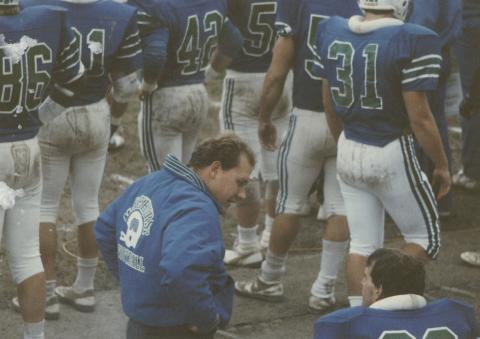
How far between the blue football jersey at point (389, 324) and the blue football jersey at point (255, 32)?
12.5 feet

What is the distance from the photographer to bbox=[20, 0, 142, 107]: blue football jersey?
682 cm

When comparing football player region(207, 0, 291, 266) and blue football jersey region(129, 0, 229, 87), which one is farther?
football player region(207, 0, 291, 266)

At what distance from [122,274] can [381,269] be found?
1123 millimetres

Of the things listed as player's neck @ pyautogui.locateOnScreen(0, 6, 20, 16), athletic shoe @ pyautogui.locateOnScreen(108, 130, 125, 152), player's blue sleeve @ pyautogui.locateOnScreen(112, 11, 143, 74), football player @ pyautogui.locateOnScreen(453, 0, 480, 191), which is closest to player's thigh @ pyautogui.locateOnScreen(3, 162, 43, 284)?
player's neck @ pyautogui.locateOnScreen(0, 6, 20, 16)

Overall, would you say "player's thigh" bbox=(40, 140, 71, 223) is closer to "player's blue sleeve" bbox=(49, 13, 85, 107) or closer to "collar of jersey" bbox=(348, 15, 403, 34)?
"player's blue sleeve" bbox=(49, 13, 85, 107)

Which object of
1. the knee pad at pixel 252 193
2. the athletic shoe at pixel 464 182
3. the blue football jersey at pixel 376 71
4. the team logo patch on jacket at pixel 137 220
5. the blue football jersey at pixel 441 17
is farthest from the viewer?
the athletic shoe at pixel 464 182

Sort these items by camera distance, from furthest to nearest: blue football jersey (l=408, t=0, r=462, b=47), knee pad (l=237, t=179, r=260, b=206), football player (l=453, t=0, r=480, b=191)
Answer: football player (l=453, t=0, r=480, b=191)
knee pad (l=237, t=179, r=260, b=206)
blue football jersey (l=408, t=0, r=462, b=47)

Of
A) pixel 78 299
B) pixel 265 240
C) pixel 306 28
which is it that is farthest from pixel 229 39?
pixel 78 299

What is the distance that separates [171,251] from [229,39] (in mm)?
3467

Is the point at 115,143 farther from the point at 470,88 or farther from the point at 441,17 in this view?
the point at 441,17

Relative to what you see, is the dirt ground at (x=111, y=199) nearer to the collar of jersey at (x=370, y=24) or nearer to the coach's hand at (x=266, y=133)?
the coach's hand at (x=266, y=133)

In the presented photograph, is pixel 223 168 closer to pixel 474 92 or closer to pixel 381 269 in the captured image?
pixel 381 269

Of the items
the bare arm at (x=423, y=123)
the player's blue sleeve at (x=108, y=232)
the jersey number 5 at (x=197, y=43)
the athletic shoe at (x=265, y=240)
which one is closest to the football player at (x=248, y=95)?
the athletic shoe at (x=265, y=240)

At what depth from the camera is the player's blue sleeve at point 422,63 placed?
20.3 feet
